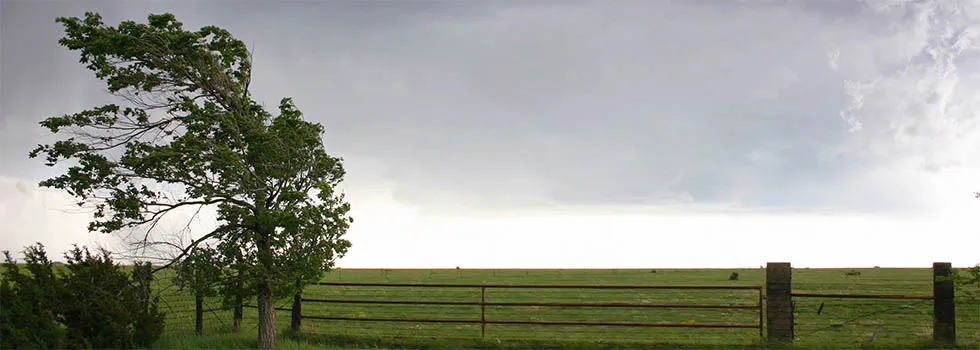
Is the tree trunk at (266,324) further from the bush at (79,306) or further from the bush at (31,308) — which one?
the bush at (31,308)

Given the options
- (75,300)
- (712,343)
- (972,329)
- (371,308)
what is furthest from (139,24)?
(972,329)

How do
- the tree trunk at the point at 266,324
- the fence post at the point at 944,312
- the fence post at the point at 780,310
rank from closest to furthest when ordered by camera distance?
the tree trunk at the point at 266,324 → the fence post at the point at 944,312 → the fence post at the point at 780,310

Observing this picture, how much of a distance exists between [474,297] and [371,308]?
749 cm

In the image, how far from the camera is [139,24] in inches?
522

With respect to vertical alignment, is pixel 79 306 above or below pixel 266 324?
above

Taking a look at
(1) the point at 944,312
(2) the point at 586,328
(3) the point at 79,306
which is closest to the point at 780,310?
(1) the point at 944,312

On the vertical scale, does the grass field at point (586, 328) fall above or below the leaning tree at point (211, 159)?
below

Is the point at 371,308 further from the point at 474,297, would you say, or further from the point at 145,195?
the point at 145,195

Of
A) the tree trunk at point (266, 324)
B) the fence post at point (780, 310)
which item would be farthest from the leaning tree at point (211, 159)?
the fence post at point (780, 310)

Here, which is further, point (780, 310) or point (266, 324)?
point (780, 310)

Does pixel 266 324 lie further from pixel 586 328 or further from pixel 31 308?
pixel 586 328

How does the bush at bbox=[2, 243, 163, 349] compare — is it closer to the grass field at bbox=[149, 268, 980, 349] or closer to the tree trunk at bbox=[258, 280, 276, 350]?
the grass field at bbox=[149, 268, 980, 349]

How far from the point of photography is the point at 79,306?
1284 centimetres

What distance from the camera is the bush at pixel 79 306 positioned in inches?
482
